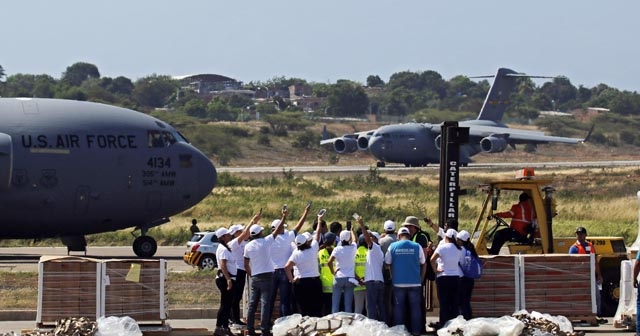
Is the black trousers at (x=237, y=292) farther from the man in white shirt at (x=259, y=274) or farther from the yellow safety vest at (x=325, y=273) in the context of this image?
the yellow safety vest at (x=325, y=273)

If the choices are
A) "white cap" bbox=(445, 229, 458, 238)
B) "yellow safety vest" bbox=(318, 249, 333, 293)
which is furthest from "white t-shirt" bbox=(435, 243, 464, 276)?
"yellow safety vest" bbox=(318, 249, 333, 293)

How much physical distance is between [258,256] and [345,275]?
121 centimetres

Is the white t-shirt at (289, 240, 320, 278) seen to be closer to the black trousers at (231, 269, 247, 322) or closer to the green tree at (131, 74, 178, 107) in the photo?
the black trousers at (231, 269, 247, 322)

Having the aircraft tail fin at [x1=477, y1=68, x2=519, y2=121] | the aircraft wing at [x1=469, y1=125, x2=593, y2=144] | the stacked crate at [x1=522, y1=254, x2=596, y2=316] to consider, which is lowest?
the stacked crate at [x1=522, y1=254, x2=596, y2=316]

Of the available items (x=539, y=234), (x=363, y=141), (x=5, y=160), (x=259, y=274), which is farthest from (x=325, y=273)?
(x=363, y=141)

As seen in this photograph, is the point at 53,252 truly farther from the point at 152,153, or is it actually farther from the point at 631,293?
the point at 631,293

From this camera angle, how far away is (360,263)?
1892 cm

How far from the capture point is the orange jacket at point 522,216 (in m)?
21.5

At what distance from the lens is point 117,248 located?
36.0m

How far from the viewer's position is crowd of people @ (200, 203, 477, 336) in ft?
61.0

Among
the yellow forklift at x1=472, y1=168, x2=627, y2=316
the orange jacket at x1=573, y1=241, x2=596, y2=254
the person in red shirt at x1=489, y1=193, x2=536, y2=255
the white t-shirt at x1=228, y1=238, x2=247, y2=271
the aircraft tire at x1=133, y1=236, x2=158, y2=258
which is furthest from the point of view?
the aircraft tire at x1=133, y1=236, x2=158, y2=258

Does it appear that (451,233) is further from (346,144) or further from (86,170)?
(346,144)

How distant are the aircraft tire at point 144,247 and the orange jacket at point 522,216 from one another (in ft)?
39.9

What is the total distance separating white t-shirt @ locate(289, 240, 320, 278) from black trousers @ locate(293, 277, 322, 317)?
89 millimetres
